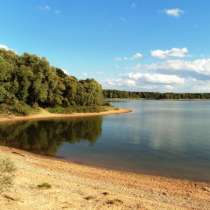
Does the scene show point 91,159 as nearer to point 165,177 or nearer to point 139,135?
point 165,177

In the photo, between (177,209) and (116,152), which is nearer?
(177,209)

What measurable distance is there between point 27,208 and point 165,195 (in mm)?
7833

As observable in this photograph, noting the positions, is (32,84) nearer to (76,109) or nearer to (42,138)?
(76,109)

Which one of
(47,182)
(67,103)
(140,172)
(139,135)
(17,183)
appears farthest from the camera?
(67,103)

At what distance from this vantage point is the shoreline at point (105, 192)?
13.0m

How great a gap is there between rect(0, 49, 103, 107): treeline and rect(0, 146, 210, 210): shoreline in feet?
173

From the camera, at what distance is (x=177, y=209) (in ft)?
44.3

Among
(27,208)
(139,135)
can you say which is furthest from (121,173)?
(139,135)

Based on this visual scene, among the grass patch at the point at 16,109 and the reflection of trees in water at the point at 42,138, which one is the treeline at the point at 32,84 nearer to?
the grass patch at the point at 16,109

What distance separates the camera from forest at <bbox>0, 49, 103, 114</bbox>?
7519 cm

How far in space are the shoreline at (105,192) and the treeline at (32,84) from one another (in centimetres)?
5269

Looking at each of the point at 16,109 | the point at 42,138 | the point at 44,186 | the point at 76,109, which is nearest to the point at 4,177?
the point at 44,186

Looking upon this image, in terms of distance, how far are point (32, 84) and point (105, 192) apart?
66948 mm

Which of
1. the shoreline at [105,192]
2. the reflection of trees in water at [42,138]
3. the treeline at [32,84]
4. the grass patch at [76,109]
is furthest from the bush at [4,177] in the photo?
the grass patch at [76,109]
